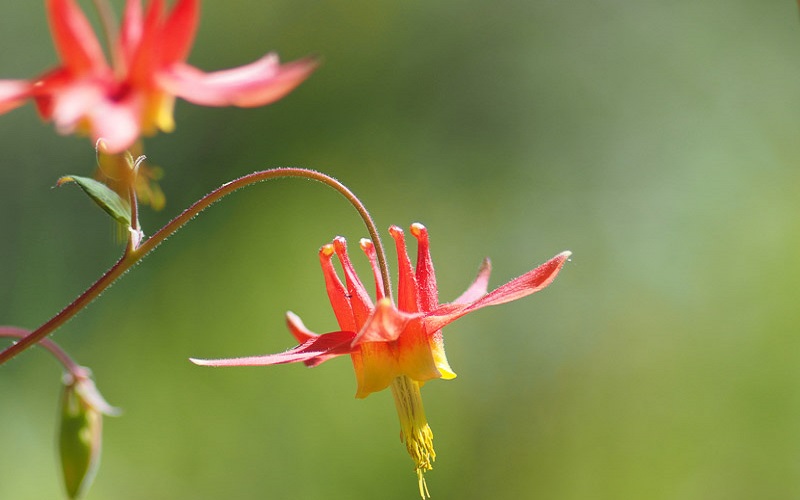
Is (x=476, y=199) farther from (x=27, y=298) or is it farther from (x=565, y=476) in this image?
(x=27, y=298)

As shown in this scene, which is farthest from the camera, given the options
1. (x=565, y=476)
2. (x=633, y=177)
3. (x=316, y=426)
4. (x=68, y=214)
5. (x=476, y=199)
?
(x=633, y=177)

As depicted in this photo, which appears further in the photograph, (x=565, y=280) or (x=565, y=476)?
(x=565, y=280)

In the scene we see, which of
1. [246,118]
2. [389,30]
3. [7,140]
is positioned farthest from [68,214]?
[389,30]

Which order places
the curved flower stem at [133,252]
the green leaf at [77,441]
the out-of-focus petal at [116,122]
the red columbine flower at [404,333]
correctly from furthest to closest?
the green leaf at [77,441] → the red columbine flower at [404,333] → the curved flower stem at [133,252] → the out-of-focus petal at [116,122]

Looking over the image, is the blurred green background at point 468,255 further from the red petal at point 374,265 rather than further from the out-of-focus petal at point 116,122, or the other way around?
the out-of-focus petal at point 116,122

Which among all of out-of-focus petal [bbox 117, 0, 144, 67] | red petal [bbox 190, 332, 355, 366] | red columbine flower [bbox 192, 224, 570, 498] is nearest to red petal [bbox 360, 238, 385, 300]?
red columbine flower [bbox 192, 224, 570, 498]

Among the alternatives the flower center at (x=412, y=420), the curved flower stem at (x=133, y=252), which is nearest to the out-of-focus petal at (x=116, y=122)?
the curved flower stem at (x=133, y=252)

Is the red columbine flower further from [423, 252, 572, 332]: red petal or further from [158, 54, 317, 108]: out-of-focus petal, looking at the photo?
[158, 54, 317, 108]: out-of-focus petal
